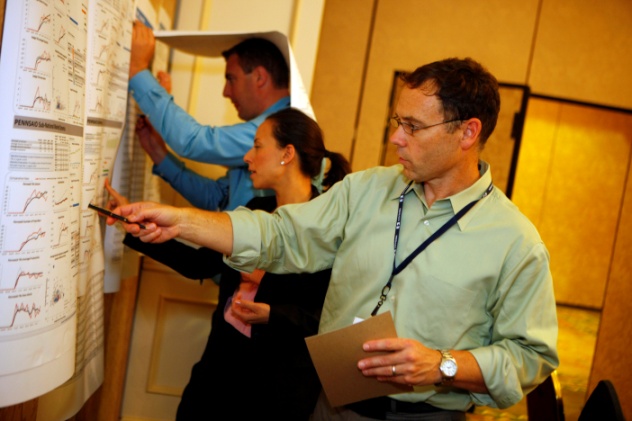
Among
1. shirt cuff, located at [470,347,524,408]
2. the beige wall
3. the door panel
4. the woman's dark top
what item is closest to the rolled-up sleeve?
shirt cuff, located at [470,347,524,408]

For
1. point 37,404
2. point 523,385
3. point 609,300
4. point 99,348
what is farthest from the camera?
point 609,300

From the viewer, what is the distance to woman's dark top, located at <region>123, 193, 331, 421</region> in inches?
78.4

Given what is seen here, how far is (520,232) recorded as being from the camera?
1.49 meters

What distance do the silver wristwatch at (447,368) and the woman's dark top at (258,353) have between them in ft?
2.11

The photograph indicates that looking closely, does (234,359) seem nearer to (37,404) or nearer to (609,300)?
(37,404)

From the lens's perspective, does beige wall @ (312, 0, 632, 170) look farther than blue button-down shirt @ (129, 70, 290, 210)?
Yes

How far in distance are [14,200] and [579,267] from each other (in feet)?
28.0

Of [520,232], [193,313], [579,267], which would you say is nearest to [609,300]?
[193,313]

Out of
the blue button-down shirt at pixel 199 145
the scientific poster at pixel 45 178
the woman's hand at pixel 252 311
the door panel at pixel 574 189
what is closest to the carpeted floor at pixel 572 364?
the door panel at pixel 574 189

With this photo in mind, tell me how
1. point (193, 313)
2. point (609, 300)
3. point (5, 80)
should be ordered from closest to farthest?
point (5, 80) → point (193, 313) → point (609, 300)

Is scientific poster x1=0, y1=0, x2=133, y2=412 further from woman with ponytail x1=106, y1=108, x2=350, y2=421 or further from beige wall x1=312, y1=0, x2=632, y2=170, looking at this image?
beige wall x1=312, y1=0, x2=632, y2=170

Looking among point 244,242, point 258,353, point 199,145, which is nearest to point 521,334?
point 244,242

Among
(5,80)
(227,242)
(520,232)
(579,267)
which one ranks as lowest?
(579,267)

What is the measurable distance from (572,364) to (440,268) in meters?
5.03
